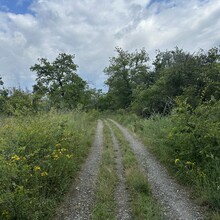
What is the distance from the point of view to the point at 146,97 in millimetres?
22234

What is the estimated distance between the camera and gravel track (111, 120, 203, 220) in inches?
159

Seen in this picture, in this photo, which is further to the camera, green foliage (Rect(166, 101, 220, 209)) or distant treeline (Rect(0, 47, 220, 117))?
distant treeline (Rect(0, 47, 220, 117))

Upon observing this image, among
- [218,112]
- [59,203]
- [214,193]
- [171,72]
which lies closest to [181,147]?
[218,112]

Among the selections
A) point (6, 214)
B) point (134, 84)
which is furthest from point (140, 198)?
point (134, 84)

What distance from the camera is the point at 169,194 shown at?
195 inches

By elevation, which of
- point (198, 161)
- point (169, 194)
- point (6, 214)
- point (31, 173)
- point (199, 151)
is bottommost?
point (169, 194)

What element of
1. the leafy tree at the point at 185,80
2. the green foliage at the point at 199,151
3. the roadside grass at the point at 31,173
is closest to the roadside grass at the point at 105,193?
the roadside grass at the point at 31,173

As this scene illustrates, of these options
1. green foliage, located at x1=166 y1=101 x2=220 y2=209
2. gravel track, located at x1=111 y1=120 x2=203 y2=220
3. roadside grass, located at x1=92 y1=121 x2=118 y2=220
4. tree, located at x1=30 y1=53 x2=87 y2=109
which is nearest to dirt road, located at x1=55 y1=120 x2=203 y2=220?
gravel track, located at x1=111 y1=120 x2=203 y2=220

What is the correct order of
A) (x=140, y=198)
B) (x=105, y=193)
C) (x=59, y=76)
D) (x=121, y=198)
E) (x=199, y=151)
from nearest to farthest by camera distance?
(x=140, y=198) → (x=121, y=198) → (x=105, y=193) → (x=199, y=151) → (x=59, y=76)

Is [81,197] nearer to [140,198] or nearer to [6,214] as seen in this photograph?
[140,198]

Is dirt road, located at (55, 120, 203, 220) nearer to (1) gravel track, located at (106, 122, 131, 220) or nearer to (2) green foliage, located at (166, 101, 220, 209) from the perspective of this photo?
(1) gravel track, located at (106, 122, 131, 220)

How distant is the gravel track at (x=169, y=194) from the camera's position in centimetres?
405

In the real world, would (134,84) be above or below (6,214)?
above

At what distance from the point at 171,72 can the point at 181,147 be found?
13.2 meters
